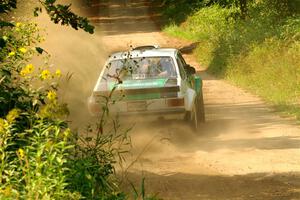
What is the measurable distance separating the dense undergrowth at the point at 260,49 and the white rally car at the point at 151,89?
326 centimetres

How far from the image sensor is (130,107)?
42.2 feet

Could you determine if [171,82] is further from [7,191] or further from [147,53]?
[7,191]

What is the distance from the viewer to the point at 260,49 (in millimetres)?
23141

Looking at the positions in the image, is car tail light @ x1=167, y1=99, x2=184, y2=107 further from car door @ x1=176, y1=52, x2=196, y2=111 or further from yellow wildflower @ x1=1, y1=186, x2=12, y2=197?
yellow wildflower @ x1=1, y1=186, x2=12, y2=197

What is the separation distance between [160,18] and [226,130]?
3455 centimetres

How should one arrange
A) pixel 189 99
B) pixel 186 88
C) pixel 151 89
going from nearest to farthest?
pixel 151 89 → pixel 189 99 → pixel 186 88

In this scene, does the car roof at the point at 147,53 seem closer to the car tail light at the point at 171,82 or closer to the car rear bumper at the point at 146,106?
the car tail light at the point at 171,82

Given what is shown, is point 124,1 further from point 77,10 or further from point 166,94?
point 166,94

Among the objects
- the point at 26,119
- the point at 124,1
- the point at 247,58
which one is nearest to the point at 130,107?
the point at 26,119

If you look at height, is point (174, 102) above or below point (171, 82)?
below

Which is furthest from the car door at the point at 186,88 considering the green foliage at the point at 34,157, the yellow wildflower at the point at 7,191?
the yellow wildflower at the point at 7,191

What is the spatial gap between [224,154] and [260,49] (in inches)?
446

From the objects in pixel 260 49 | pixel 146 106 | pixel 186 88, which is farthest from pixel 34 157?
pixel 260 49

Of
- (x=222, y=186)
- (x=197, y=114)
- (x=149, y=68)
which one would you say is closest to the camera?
(x=222, y=186)
